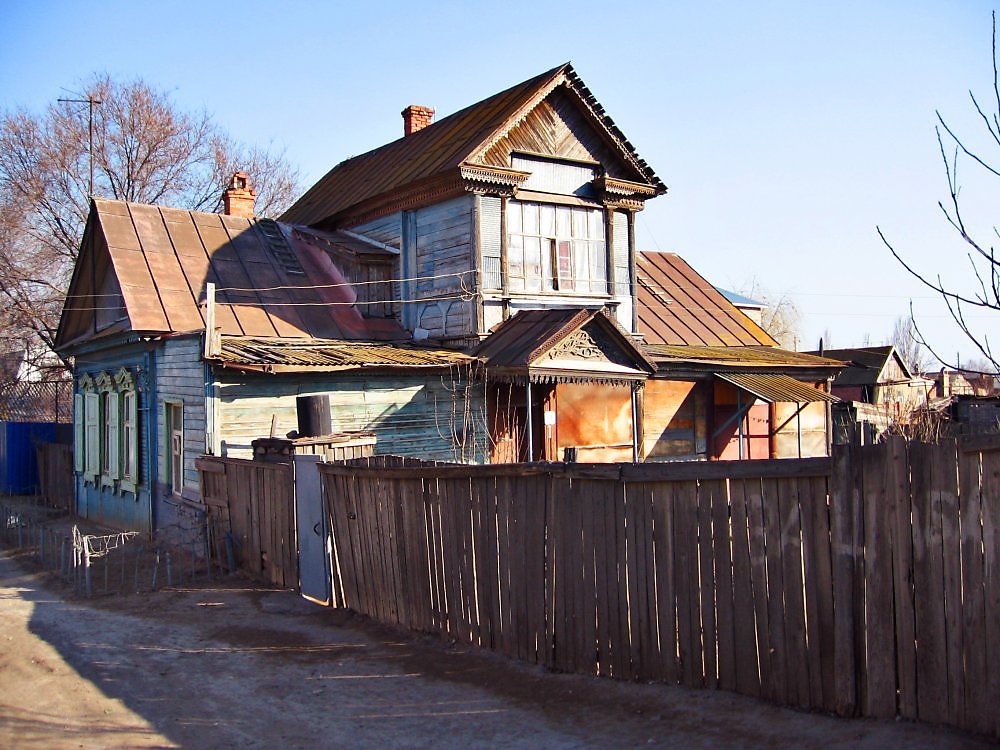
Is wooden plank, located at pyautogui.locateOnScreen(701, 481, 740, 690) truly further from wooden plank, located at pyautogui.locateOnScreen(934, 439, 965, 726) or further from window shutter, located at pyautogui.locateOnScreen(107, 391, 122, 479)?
window shutter, located at pyautogui.locateOnScreen(107, 391, 122, 479)

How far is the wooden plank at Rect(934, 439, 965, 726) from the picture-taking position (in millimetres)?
5227

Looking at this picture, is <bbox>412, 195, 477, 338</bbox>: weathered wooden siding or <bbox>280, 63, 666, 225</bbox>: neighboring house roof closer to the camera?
<bbox>412, 195, 477, 338</bbox>: weathered wooden siding

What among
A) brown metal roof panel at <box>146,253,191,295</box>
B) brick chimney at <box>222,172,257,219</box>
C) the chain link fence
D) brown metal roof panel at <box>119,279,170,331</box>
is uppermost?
brick chimney at <box>222,172,257,219</box>

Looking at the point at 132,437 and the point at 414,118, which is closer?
the point at 132,437

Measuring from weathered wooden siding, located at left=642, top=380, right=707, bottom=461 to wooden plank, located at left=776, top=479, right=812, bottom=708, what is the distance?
12.8m

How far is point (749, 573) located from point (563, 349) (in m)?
10.2

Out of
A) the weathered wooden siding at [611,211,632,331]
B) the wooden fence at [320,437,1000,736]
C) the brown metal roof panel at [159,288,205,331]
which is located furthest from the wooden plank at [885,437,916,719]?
the weathered wooden siding at [611,211,632,331]

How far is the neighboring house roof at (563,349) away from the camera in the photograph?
621 inches

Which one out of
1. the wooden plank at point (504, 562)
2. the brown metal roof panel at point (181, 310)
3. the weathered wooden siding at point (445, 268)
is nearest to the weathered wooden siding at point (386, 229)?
the weathered wooden siding at point (445, 268)

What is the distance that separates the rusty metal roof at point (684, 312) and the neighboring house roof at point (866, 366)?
20376mm

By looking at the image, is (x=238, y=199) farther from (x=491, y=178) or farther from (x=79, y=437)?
(x=491, y=178)

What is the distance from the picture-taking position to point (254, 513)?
12.0m

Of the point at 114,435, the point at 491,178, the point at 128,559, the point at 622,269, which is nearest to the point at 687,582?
the point at 128,559

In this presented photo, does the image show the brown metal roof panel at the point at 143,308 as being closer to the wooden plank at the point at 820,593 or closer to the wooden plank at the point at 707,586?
the wooden plank at the point at 707,586
